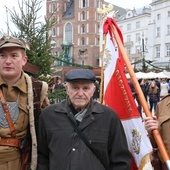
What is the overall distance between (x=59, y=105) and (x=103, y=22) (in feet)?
4.76

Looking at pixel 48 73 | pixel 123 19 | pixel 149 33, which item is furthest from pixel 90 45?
pixel 48 73

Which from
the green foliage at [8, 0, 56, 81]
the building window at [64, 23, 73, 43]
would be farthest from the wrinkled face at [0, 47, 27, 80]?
the building window at [64, 23, 73, 43]

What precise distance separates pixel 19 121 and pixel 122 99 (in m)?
1.21

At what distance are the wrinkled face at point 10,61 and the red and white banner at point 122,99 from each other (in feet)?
3.93

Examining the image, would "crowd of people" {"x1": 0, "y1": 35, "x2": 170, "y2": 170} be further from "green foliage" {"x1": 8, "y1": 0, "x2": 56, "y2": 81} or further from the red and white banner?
"green foliage" {"x1": 8, "y1": 0, "x2": 56, "y2": 81}

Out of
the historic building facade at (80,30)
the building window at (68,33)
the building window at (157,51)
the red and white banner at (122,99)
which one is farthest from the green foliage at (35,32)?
the building window at (68,33)

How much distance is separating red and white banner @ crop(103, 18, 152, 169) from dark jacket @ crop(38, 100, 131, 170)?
655mm

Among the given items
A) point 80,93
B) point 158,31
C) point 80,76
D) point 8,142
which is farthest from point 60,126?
point 158,31

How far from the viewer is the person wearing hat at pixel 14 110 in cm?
268

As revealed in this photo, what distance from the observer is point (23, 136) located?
9.09 ft

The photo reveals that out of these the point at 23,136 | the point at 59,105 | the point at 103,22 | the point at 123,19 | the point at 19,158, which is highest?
the point at 123,19

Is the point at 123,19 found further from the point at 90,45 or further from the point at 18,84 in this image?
the point at 18,84

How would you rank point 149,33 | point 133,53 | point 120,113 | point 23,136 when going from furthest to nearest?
point 133,53, point 149,33, point 120,113, point 23,136

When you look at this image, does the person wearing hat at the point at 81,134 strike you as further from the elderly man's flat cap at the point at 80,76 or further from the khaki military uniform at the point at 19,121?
the khaki military uniform at the point at 19,121
